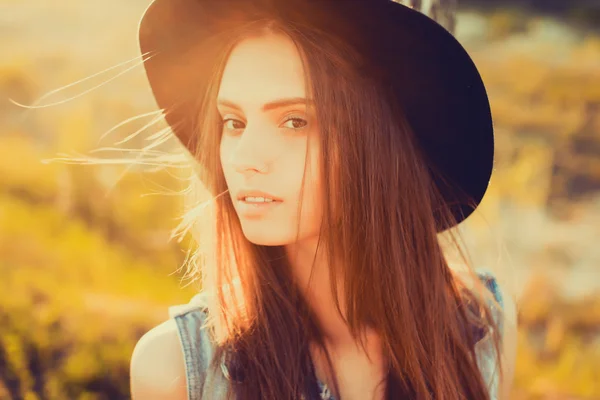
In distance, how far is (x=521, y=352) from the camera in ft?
9.98

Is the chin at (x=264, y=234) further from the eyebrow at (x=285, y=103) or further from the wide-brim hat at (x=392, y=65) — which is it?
the wide-brim hat at (x=392, y=65)

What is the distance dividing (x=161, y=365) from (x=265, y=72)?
31.6 inches

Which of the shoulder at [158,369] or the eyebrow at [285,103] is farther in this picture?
the shoulder at [158,369]

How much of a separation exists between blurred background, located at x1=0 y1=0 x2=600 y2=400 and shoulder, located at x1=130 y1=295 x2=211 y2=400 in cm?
46

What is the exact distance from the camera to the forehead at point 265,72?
146 cm

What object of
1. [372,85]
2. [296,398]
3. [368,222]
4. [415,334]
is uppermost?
[372,85]

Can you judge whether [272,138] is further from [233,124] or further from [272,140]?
[233,124]

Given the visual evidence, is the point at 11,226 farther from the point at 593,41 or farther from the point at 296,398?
the point at 593,41

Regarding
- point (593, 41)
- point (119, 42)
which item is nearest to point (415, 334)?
point (119, 42)

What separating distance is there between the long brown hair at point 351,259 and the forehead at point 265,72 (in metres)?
0.03

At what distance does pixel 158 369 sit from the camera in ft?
5.38

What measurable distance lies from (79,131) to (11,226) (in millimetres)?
611

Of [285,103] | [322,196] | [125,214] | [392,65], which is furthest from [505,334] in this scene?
[125,214]

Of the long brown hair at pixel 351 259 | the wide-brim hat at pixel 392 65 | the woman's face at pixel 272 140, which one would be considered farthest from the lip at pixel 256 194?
the wide-brim hat at pixel 392 65
